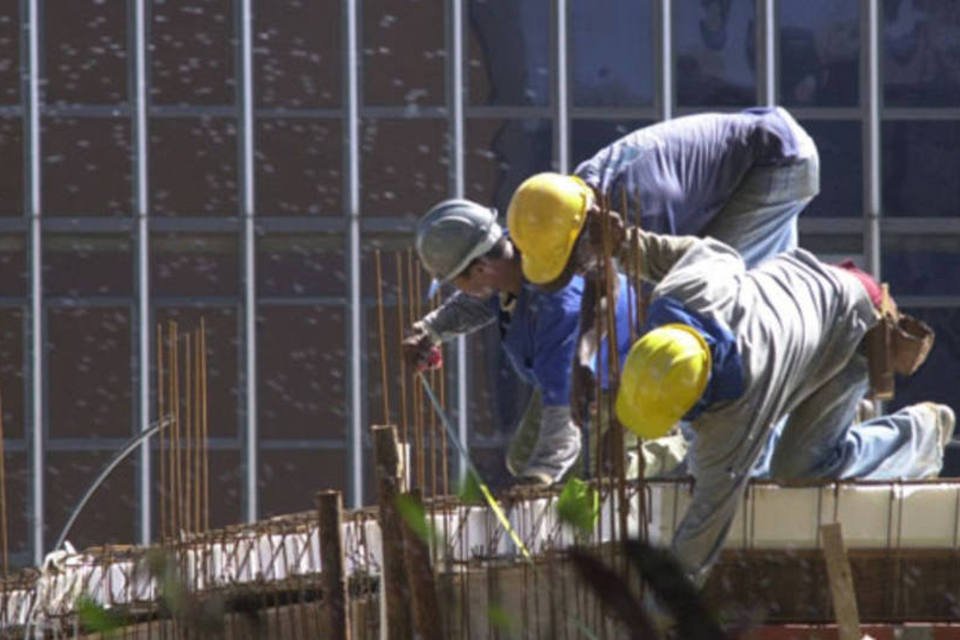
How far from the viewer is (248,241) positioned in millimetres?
19734

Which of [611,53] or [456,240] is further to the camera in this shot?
[611,53]

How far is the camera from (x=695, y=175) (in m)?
9.26

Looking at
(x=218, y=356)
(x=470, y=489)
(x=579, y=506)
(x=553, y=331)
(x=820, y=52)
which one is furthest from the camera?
(x=820, y=52)

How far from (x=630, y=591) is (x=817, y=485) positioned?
426 centimetres

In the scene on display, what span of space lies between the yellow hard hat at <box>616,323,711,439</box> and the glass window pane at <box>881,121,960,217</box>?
42.2ft

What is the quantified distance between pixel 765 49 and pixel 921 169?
1.28 m

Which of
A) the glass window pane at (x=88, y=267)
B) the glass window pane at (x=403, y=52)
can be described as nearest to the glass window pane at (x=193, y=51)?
the glass window pane at (x=403, y=52)

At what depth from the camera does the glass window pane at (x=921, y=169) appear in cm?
2006

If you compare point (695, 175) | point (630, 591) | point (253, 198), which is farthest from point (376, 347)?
point (630, 591)

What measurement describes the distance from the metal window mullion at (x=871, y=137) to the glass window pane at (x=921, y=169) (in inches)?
3.8

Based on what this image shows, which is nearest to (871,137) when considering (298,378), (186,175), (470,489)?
(298,378)

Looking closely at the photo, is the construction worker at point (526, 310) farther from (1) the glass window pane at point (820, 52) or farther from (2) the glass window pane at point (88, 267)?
(1) the glass window pane at point (820, 52)

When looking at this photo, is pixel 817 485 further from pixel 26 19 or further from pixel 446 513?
pixel 26 19

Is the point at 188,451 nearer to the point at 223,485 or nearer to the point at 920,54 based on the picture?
the point at 223,485
